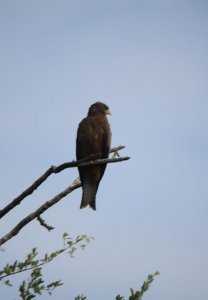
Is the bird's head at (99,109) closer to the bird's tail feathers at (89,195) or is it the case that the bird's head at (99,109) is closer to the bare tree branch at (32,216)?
the bird's tail feathers at (89,195)

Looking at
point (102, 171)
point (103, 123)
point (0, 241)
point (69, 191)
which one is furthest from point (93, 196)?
point (0, 241)

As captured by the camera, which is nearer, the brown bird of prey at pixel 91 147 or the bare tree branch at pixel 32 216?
the bare tree branch at pixel 32 216

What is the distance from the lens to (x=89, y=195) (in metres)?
7.84

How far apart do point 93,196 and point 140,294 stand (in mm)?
3931

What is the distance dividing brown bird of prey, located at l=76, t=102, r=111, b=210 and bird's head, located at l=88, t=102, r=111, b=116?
0.32m

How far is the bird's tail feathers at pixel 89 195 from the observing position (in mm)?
7766

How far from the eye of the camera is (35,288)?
404 cm

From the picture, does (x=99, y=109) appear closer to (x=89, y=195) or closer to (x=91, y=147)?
(x=91, y=147)

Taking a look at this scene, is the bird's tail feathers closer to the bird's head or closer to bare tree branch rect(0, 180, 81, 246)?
the bird's head

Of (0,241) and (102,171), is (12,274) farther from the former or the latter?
(102,171)

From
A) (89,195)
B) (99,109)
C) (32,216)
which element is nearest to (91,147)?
(89,195)

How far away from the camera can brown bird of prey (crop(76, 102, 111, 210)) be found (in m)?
7.73

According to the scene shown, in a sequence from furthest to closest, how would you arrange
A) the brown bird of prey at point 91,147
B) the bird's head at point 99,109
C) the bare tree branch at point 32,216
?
the bird's head at point 99,109, the brown bird of prey at point 91,147, the bare tree branch at point 32,216

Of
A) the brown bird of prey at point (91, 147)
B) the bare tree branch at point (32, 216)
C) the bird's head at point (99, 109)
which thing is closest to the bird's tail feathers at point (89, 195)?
the brown bird of prey at point (91, 147)
